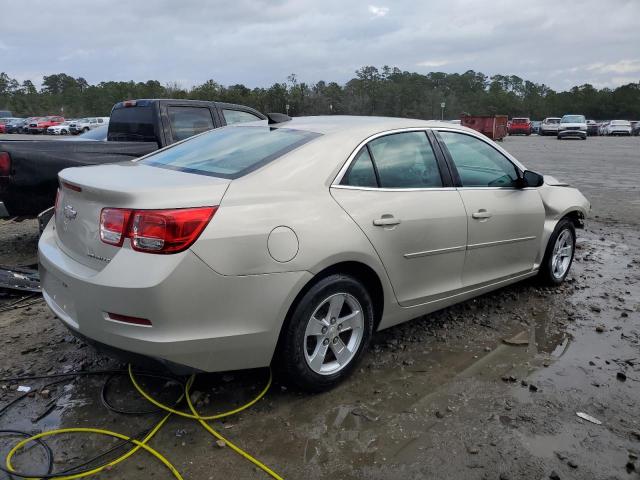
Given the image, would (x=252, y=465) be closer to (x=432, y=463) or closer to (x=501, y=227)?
(x=432, y=463)

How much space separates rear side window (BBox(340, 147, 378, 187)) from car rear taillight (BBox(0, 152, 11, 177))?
411 centimetres

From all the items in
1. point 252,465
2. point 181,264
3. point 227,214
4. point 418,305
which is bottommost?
point 252,465

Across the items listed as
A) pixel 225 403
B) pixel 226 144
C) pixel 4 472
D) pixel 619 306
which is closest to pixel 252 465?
pixel 225 403

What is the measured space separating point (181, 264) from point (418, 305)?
1.81 m

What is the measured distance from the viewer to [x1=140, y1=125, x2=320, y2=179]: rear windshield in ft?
10.0

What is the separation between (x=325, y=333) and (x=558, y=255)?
3.17m

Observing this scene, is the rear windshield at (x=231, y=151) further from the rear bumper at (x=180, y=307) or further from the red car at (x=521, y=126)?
the red car at (x=521, y=126)

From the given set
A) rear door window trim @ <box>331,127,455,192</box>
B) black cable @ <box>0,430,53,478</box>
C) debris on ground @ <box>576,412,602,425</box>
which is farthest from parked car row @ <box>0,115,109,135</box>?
debris on ground @ <box>576,412,602,425</box>

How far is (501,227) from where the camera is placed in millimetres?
4160

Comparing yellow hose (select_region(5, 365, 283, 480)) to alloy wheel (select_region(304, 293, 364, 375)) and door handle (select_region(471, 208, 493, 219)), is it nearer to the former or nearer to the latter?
alloy wheel (select_region(304, 293, 364, 375))

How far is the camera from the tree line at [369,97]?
197 ft

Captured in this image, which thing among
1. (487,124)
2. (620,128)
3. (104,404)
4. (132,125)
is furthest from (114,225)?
(620,128)

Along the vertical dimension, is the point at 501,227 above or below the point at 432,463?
above

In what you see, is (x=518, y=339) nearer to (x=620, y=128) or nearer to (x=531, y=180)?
(x=531, y=180)
